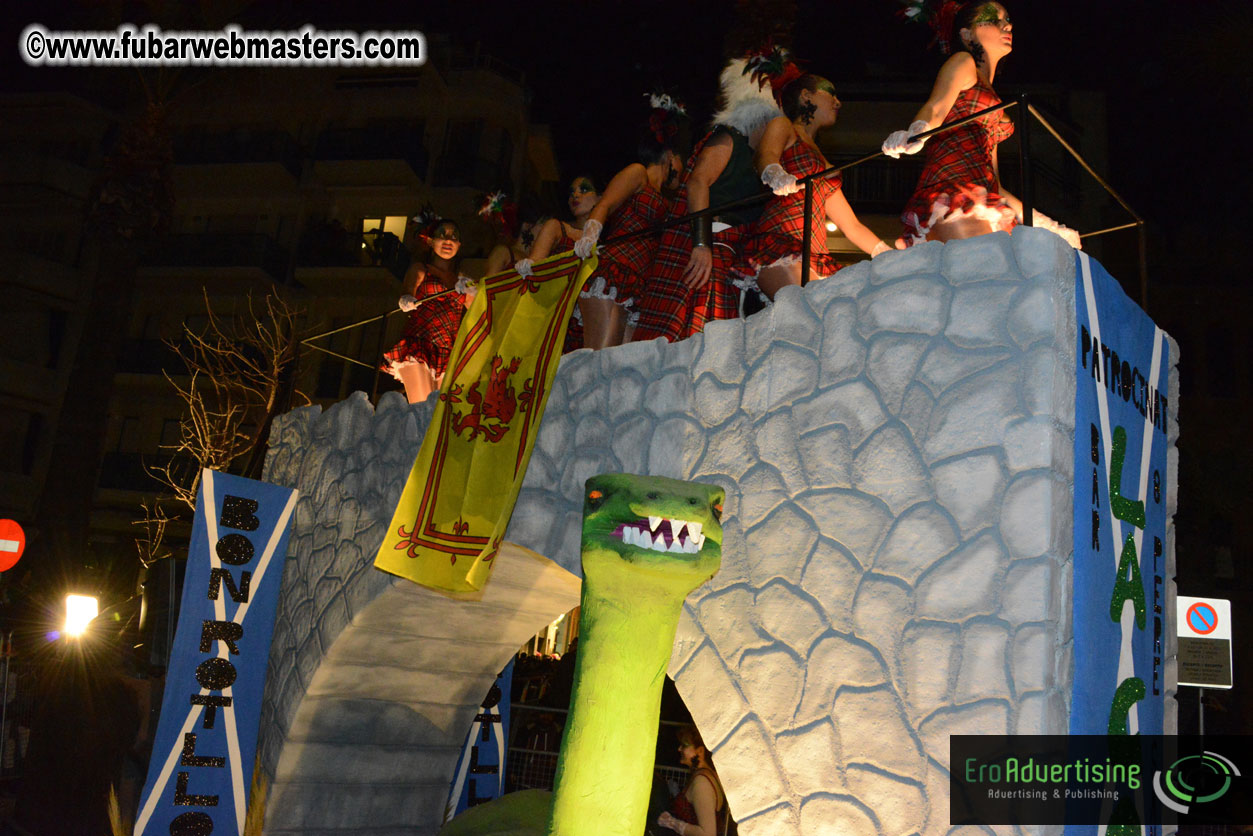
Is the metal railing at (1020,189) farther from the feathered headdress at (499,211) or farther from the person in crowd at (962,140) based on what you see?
the feathered headdress at (499,211)

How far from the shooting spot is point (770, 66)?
16.4ft

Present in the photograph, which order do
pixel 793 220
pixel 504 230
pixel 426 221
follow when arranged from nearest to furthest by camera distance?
pixel 793 220 → pixel 504 230 → pixel 426 221

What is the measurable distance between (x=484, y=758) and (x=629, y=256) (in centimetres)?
435

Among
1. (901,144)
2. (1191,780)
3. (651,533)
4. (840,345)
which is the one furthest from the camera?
(1191,780)

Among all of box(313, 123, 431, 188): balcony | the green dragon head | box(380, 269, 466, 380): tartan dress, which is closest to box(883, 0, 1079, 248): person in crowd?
the green dragon head

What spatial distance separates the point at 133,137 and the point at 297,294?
13204mm

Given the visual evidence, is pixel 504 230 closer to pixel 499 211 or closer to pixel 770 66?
pixel 499 211

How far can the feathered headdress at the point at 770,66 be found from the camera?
5.00 m

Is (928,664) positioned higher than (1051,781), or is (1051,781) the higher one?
(928,664)

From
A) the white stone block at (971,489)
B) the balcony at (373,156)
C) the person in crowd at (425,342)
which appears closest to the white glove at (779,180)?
the white stone block at (971,489)

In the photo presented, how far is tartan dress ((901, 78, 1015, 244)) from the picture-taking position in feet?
13.5

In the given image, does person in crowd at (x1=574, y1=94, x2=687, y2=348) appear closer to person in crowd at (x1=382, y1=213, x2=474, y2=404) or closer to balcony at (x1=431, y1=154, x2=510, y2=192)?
person in crowd at (x1=382, y1=213, x2=474, y2=404)

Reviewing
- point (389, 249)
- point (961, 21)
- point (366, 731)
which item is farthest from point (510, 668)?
point (389, 249)

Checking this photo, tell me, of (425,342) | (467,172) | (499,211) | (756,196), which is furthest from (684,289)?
(467,172)
